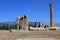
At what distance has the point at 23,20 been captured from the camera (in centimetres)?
1980

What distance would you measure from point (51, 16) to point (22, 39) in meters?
27.9

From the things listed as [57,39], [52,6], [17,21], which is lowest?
[57,39]

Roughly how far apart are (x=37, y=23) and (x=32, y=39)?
20.4 metres

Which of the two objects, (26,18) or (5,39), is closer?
(5,39)

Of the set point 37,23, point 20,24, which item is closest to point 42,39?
point 20,24

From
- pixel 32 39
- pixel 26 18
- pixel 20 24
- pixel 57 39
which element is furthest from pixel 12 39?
pixel 26 18

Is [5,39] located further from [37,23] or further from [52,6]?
[52,6]

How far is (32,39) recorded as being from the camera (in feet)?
29.9

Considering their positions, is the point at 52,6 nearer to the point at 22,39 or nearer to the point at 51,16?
the point at 51,16

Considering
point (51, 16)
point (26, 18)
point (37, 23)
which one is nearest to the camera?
point (26, 18)

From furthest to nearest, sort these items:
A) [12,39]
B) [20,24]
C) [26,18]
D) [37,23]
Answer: [37,23] → [26,18] → [20,24] → [12,39]

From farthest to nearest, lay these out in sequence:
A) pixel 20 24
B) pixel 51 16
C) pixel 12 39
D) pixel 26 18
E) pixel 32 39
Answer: pixel 51 16 < pixel 26 18 < pixel 20 24 < pixel 12 39 < pixel 32 39

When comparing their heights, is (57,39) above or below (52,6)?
below

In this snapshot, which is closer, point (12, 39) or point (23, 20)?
point (12, 39)
